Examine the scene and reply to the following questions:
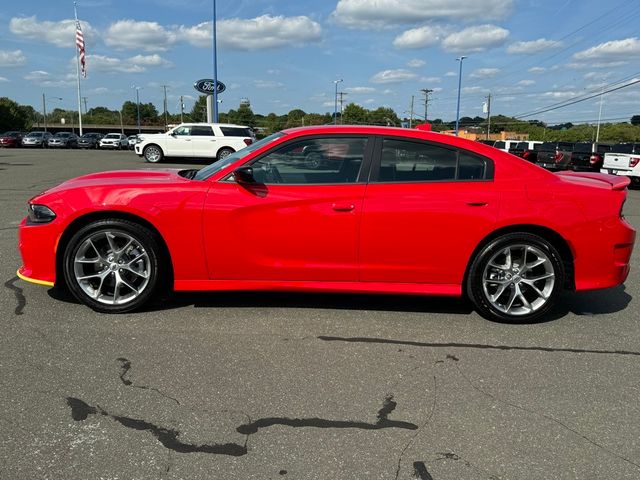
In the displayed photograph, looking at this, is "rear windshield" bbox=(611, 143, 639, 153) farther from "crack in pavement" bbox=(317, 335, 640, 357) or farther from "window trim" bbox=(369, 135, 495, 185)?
"crack in pavement" bbox=(317, 335, 640, 357)

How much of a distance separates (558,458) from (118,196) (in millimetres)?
3486

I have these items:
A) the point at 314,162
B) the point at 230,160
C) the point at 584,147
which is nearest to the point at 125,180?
the point at 230,160

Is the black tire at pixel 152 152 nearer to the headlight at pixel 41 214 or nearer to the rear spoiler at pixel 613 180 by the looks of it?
the headlight at pixel 41 214

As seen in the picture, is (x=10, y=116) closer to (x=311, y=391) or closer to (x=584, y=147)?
(x=584, y=147)

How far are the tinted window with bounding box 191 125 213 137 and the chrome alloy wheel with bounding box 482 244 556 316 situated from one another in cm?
1998

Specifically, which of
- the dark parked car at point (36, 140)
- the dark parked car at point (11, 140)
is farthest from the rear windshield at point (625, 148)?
the dark parked car at point (11, 140)

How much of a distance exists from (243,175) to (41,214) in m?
1.69

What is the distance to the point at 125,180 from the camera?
4379 mm

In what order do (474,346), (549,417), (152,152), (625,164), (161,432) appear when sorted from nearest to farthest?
(161,432) → (549,417) → (474,346) → (625,164) → (152,152)

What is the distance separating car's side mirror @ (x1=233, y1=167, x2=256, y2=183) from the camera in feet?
13.3

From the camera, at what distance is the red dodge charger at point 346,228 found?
412 centimetres

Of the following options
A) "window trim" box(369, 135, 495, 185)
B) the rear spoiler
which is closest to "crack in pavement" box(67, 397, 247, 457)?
"window trim" box(369, 135, 495, 185)

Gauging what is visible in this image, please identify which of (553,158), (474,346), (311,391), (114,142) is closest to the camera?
(311,391)

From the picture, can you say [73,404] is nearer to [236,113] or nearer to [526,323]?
[526,323]
